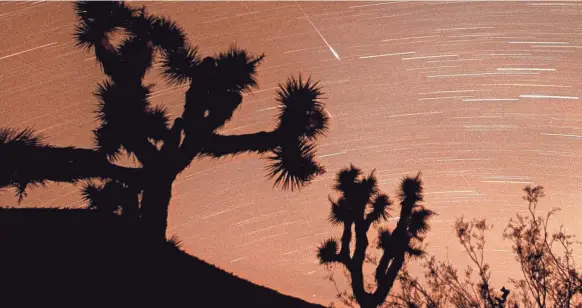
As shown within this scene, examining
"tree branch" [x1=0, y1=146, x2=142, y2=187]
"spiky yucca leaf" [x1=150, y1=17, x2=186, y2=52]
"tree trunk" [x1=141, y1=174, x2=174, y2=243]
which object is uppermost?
"spiky yucca leaf" [x1=150, y1=17, x2=186, y2=52]

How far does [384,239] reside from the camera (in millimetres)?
13125

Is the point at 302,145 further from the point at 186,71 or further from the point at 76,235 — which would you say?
the point at 76,235

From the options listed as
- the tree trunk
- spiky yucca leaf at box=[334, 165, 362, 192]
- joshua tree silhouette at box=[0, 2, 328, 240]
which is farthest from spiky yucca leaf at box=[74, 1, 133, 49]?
spiky yucca leaf at box=[334, 165, 362, 192]

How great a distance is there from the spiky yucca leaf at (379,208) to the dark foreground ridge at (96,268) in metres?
2.76

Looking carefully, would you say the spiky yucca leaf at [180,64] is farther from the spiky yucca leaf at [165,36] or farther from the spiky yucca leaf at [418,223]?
the spiky yucca leaf at [418,223]

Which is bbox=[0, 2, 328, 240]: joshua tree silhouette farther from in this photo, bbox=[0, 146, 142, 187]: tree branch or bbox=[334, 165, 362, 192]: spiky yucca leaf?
bbox=[334, 165, 362, 192]: spiky yucca leaf

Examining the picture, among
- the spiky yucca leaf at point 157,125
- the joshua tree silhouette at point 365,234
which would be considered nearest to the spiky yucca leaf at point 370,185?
the joshua tree silhouette at point 365,234

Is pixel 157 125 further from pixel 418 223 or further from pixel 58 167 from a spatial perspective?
pixel 418 223

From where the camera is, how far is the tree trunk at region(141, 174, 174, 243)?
395 inches

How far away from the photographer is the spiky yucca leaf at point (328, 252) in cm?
1311

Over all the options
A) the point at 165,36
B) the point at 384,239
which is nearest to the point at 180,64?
the point at 165,36

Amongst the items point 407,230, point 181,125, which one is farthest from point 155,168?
point 407,230

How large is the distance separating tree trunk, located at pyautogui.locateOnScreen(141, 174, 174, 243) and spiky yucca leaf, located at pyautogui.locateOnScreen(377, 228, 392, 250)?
521 centimetres

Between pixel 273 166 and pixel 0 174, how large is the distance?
14.9ft
